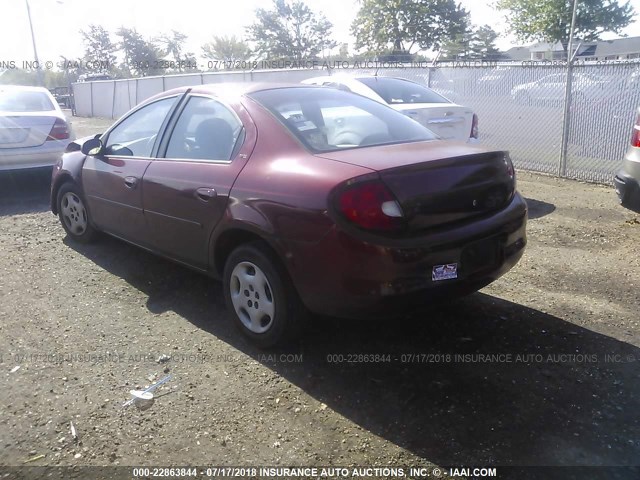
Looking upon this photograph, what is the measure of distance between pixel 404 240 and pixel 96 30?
196ft

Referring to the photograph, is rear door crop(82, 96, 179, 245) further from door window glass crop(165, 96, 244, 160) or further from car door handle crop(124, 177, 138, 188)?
door window glass crop(165, 96, 244, 160)

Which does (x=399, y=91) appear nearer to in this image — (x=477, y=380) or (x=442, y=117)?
(x=442, y=117)

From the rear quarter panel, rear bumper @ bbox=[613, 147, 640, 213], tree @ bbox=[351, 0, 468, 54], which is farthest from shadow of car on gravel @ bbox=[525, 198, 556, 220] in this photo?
tree @ bbox=[351, 0, 468, 54]

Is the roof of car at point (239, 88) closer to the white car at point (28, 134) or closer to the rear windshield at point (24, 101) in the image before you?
the white car at point (28, 134)

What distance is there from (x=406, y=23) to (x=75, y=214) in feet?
140

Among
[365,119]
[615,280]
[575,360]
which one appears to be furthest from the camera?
[615,280]

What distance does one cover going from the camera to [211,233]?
363cm

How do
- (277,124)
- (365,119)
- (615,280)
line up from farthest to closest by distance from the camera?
(615,280), (365,119), (277,124)

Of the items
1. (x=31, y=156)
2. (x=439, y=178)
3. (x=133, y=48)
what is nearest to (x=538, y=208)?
(x=439, y=178)

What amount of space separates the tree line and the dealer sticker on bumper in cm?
2126

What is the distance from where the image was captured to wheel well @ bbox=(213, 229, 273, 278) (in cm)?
344

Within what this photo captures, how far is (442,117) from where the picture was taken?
7121 millimetres

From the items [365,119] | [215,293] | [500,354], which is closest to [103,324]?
[215,293]

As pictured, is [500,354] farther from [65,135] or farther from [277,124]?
[65,135]
